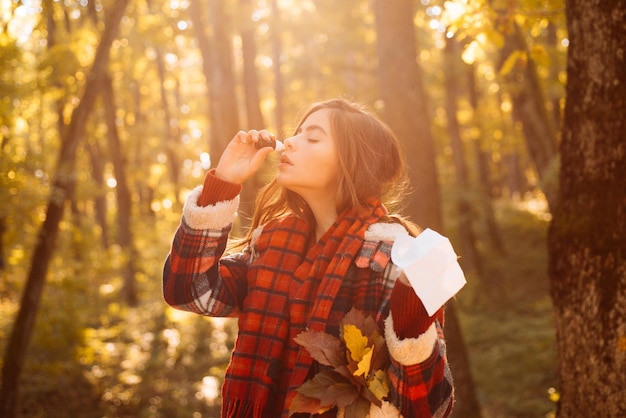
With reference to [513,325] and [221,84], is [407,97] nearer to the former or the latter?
[221,84]

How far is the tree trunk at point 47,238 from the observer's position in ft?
25.2

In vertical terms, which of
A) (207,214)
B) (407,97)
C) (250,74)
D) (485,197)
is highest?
(250,74)

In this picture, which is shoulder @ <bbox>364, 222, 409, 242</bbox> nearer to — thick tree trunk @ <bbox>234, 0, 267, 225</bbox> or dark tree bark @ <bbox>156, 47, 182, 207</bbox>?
thick tree trunk @ <bbox>234, 0, 267, 225</bbox>

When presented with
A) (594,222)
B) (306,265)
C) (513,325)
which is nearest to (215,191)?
(306,265)

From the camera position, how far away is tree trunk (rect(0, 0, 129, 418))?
7.68m

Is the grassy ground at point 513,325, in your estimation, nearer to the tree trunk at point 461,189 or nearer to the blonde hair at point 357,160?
the tree trunk at point 461,189

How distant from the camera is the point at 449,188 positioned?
17.6m

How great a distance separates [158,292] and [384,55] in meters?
14.6

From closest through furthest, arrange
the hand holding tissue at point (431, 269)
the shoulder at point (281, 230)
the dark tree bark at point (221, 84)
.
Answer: the hand holding tissue at point (431, 269), the shoulder at point (281, 230), the dark tree bark at point (221, 84)

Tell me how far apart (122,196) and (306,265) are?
16.3m

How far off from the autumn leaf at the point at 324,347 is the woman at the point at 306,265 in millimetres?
108

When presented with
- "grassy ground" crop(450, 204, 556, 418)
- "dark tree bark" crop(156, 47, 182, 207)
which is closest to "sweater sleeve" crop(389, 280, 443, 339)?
"grassy ground" crop(450, 204, 556, 418)

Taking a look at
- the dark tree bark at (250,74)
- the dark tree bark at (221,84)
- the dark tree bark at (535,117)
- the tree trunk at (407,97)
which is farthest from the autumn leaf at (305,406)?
the dark tree bark at (250,74)

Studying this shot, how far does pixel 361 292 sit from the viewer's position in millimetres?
2420
